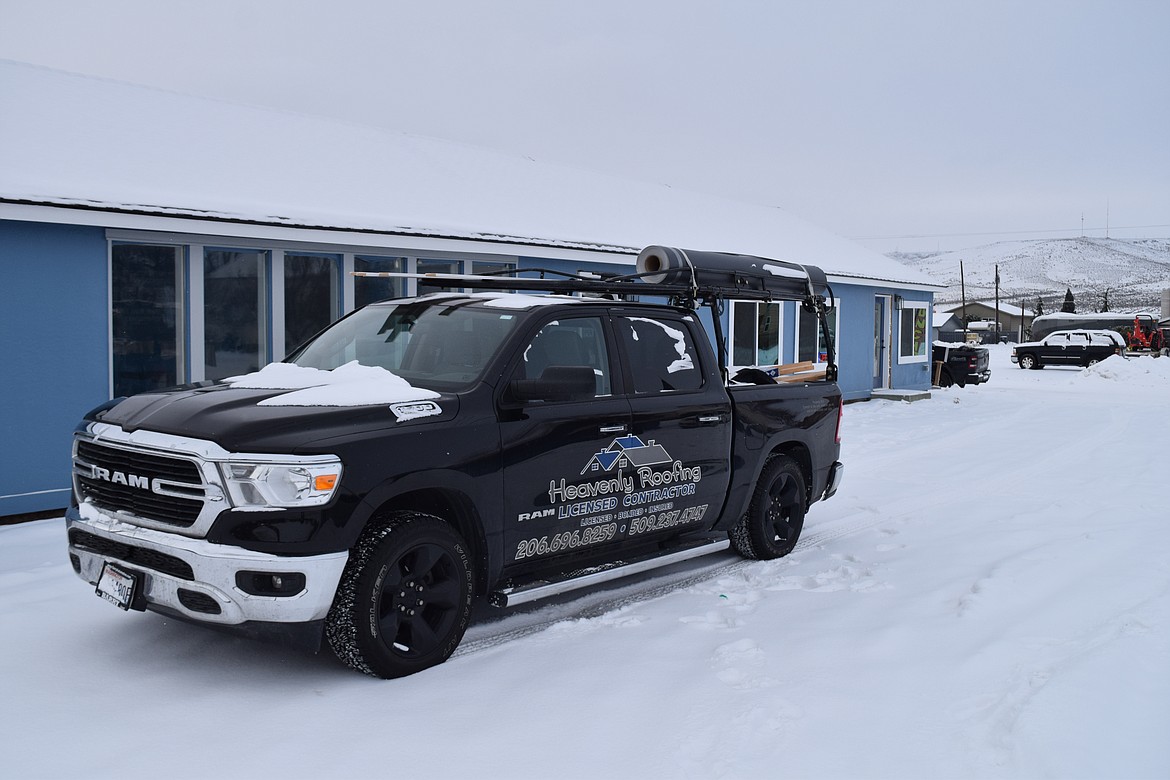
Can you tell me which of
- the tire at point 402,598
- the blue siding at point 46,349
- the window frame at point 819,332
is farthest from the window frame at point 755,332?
the tire at point 402,598

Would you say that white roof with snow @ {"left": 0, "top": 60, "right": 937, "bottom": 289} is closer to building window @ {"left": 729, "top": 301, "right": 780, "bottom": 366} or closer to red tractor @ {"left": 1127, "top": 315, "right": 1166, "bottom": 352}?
building window @ {"left": 729, "top": 301, "right": 780, "bottom": 366}

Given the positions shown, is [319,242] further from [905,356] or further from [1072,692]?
[905,356]

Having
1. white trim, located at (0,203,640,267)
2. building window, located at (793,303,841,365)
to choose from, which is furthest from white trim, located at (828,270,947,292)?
white trim, located at (0,203,640,267)

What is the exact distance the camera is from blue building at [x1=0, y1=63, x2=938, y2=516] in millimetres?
8945

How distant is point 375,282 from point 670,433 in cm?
670

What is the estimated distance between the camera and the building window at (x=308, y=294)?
11023mm

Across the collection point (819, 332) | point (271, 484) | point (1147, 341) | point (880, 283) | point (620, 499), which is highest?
point (880, 283)

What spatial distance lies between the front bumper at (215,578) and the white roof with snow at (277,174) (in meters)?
5.45

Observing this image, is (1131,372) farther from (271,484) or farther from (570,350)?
(271,484)

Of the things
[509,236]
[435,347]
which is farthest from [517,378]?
[509,236]

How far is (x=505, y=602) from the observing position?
17.2 feet

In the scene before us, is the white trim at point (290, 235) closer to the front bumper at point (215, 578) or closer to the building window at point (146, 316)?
the building window at point (146, 316)

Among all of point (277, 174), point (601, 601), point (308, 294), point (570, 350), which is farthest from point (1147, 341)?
point (570, 350)

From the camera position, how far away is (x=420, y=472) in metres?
4.79
